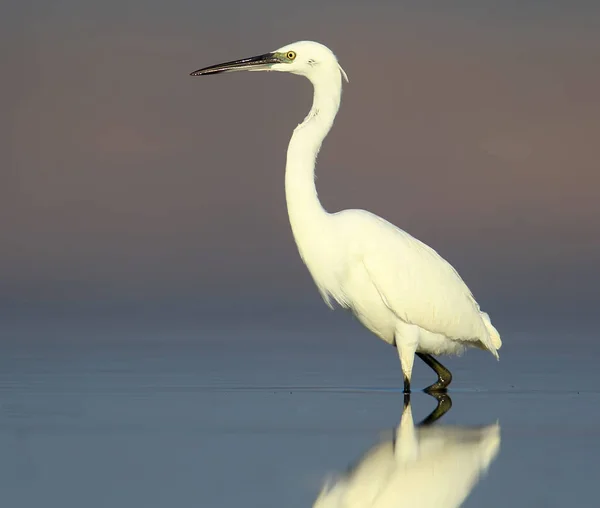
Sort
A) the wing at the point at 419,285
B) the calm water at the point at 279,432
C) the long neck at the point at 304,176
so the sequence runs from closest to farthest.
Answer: the calm water at the point at 279,432 → the long neck at the point at 304,176 → the wing at the point at 419,285

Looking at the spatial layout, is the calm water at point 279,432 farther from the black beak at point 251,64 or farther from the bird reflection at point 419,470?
the black beak at point 251,64

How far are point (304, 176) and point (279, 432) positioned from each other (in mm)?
2552

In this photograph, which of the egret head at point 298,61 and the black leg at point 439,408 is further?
the egret head at point 298,61

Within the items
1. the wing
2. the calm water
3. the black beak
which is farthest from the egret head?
the calm water

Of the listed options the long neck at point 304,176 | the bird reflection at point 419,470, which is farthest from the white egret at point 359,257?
the bird reflection at point 419,470

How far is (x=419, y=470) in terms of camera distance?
675cm

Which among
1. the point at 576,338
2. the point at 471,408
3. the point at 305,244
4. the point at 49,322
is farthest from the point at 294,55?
the point at 49,322

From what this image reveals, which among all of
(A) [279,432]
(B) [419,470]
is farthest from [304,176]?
(B) [419,470]

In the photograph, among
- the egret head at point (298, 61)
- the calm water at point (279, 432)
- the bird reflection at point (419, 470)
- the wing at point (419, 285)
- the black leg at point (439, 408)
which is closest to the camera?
the bird reflection at point (419, 470)

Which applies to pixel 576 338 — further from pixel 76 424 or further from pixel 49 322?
pixel 76 424

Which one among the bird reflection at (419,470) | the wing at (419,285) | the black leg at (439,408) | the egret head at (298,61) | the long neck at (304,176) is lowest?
the black leg at (439,408)

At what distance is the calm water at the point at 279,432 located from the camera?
623 centimetres

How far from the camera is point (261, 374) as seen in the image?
12.2 m

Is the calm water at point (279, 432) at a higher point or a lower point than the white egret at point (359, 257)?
lower
